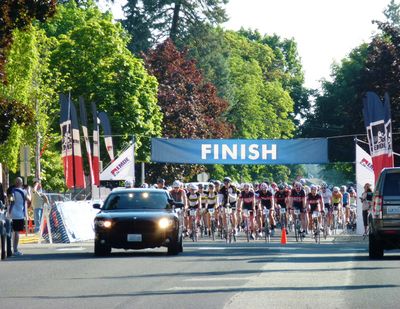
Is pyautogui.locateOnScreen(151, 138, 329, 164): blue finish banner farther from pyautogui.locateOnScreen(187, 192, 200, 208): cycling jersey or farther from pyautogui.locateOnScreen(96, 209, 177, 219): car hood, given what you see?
pyautogui.locateOnScreen(96, 209, 177, 219): car hood

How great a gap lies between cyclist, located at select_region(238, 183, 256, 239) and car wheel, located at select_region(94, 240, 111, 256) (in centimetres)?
1107

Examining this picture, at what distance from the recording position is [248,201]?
41281mm

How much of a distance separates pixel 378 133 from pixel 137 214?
11.7 metres

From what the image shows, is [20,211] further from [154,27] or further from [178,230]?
[154,27]

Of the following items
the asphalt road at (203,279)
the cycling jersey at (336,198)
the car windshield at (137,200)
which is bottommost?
the asphalt road at (203,279)

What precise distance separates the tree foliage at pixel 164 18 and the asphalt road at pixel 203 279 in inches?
2397

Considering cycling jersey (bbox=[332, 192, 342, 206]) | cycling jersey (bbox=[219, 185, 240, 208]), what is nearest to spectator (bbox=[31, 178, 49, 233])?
cycling jersey (bbox=[219, 185, 240, 208])

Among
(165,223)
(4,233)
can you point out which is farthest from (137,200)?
(4,233)

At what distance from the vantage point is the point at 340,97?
105m

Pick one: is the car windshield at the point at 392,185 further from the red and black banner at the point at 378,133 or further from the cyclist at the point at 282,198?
the cyclist at the point at 282,198


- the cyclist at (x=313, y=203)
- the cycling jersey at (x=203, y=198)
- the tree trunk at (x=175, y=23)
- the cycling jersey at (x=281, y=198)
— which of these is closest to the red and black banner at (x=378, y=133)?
the cyclist at (x=313, y=203)

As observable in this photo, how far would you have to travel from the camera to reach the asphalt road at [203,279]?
1794 centimetres

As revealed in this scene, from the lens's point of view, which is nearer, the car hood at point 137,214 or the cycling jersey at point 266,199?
the car hood at point 137,214

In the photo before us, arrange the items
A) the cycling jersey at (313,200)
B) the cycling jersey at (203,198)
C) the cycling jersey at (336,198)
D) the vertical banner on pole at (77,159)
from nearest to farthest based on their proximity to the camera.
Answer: the cycling jersey at (313,200) → the cycling jersey at (203,198) → the vertical banner on pole at (77,159) → the cycling jersey at (336,198)
